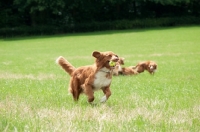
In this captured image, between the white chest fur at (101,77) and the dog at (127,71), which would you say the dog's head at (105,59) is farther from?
the dog at (127,71)

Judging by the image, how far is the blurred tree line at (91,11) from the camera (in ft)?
165

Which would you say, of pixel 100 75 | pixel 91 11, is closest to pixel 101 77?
pixel 100 75

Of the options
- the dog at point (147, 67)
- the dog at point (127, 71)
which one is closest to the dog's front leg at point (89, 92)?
the dog at point (127, 71)

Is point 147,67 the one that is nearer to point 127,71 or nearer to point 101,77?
point 127,71

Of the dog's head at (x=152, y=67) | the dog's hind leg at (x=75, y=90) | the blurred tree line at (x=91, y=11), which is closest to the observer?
the dog's hind leg at (x=75, y=90)

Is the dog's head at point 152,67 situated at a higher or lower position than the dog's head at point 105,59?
lower

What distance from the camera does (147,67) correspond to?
14.7m

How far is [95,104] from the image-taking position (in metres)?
7.28

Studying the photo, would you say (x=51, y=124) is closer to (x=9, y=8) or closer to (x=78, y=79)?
(x=78, y=79)

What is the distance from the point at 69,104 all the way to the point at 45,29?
4245 centimetres

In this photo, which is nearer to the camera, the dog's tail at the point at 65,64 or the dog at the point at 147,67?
the dog's tail at the point at 65,64

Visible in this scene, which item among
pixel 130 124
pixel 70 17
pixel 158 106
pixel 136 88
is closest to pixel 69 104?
pixel 158 106

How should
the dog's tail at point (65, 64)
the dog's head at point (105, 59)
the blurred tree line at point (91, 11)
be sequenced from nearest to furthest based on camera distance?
the dog's head at point (105, 59)
the dog's tail at point (65, 64)
the blurred tree line at point (91, 11)

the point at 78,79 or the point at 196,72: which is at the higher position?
the point at 78,79
